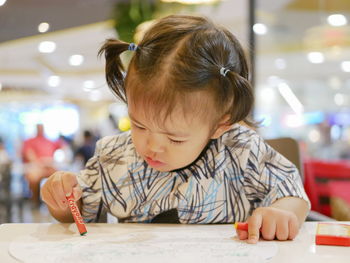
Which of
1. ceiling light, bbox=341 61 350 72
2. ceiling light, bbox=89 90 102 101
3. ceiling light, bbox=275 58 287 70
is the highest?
ceiling light, bbox=275 58 287 70

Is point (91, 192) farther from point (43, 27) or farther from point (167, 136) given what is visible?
point (43, 27)

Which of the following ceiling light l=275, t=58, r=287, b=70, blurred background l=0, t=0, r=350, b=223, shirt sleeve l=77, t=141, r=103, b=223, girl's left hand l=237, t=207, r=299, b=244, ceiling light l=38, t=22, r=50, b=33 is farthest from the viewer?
ceiling light l=275, t=58, r=287, b=70

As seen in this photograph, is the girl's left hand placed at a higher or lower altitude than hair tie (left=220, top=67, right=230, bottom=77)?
lower

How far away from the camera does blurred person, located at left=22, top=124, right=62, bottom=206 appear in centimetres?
403

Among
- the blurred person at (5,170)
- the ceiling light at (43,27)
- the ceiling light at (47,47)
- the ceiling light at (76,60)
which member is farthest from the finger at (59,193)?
the ceiling light at (76,60)

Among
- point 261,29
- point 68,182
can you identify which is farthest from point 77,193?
point 261,29

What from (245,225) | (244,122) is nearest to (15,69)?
(244,122)

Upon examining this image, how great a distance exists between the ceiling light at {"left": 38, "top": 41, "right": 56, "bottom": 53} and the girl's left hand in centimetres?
342

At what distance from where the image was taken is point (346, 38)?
169 inches

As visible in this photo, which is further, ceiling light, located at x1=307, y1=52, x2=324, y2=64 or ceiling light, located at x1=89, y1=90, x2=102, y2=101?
ceiling light, located at x1=89, y1=90, x2=102, y2=101

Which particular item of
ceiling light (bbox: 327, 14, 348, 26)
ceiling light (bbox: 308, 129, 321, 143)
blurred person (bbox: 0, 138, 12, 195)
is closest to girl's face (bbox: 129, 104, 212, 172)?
blurred person (bbox: 0, 138, 12, 195)

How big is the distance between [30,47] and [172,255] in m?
3.46

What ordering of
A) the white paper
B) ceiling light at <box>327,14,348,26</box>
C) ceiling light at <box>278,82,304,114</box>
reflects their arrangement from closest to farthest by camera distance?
the white paper, ceiling light at <box>327,14,348,26</box>, ceiling light at <box>278,82,304,114</box>

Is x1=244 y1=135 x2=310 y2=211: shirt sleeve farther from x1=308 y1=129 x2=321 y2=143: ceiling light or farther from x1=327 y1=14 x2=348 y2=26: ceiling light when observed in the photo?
x1=308 y1=129 x2=321 y2=143: ceiling light
